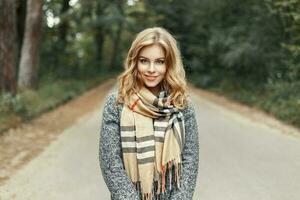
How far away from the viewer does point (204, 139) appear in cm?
1155

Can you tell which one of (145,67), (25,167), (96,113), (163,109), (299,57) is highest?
(145,67)

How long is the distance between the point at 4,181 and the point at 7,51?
6.34m

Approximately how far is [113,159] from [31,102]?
44.4ft

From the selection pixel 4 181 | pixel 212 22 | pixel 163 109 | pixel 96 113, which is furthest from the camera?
pixel 212 22

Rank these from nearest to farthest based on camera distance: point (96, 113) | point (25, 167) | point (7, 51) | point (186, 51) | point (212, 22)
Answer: point (25, 167) < point (7, 51) < point (96, 113) < point (212, 22) < point (186, 51)

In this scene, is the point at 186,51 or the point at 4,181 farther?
the point at 186,51

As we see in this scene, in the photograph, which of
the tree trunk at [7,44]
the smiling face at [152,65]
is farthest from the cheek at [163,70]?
the tree trunk at [7,44]

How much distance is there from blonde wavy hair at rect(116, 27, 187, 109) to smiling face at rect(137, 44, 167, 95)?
0.08 ft

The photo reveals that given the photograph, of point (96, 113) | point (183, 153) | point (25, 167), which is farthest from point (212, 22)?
point (183, 153)

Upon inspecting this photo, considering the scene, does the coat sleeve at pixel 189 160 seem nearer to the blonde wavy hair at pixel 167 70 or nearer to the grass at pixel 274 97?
the blonde wavy hair at pixel 167 70

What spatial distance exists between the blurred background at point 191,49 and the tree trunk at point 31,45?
3 cm

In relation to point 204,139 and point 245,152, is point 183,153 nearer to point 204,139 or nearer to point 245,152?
point 245,152

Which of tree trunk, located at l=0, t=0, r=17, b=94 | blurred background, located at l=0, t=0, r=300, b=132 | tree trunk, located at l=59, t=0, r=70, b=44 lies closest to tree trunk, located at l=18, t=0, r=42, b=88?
blurred background, located at l=0, t=0, r=300, b=132

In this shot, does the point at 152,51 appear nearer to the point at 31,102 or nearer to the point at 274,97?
the point at 31,102
